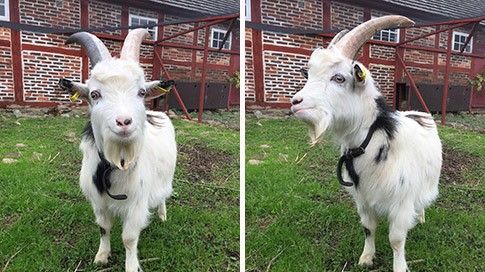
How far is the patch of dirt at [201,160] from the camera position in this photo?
1657mm

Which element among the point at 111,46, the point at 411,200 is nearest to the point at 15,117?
the point at 111,46

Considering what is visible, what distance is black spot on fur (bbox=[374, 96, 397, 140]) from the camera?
117 cm

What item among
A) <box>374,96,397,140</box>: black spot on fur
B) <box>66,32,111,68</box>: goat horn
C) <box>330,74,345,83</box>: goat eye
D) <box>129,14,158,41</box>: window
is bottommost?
<box>374,96,397,140</box>: black spot on fur

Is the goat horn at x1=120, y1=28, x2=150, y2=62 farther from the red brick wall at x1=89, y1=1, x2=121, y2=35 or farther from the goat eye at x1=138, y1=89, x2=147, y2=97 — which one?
the red brick wall at x1=89, y1=1, x2=121, y2=35

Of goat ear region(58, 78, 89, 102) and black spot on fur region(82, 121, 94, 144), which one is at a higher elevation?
goat ear region(58, 78, 89, 102)

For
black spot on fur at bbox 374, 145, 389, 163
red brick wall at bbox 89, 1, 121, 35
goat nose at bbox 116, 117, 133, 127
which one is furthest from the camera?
red brick wall at bbox 89, 1, 121, 35

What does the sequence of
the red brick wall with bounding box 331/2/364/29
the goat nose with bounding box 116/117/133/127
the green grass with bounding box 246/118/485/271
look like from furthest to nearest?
the red brick wall with bounding box 331/2/364/29 → the green grass with bounding box 246/118/485/271 → the goat nose with bounding box 116/117/133/127

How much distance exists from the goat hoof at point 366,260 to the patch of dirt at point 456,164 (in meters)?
0.58

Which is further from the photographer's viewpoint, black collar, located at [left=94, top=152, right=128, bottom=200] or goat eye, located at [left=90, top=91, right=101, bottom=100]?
black collar, located at [left=94, top=152, right=128, bottom=200]

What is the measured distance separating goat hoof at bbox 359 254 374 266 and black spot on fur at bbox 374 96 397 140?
1.28 feet

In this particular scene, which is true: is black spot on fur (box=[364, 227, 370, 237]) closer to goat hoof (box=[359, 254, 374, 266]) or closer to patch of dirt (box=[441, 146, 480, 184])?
goat hoof (box=[359, 254, 374, 266])

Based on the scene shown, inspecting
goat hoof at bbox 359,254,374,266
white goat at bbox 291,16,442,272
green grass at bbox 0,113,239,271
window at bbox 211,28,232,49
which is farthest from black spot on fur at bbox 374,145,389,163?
window at bbox 211,28,232,49

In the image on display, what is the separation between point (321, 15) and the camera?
1967 mm

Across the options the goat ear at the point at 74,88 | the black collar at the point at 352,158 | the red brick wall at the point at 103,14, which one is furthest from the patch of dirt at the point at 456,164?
the red brick wall at the point at 103,14
